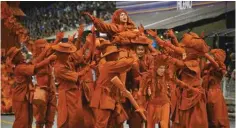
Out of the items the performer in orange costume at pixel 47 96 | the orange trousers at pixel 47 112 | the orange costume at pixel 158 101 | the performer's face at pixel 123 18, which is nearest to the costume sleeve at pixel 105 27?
the performer's face at pixel 123 18

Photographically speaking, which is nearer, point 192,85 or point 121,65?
point 121,65

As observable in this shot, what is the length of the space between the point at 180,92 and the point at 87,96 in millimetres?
1327

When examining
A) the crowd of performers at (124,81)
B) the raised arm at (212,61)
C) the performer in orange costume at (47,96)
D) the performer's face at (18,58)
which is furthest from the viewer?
the performer in orange costume at (47,96)

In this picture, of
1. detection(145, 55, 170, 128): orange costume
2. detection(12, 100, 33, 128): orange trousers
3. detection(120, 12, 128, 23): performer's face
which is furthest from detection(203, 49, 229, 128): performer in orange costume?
detection(12, 100, 33, 128): orange trousers

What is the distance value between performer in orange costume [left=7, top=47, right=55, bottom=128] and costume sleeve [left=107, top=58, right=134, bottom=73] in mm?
1572

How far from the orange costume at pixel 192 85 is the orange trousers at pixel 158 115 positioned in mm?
344

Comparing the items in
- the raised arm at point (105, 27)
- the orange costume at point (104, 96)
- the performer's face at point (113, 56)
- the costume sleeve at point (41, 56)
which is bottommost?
the orange costume at point (104, 96)

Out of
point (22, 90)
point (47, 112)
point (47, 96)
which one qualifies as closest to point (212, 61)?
point (47, 96)

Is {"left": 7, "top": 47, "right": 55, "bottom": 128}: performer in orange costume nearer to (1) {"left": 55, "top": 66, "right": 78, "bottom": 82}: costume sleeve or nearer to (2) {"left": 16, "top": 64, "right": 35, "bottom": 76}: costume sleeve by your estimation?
(2) {"left": 16, "top": 64, "right": 35, "bottom": 76}: costume sleeve

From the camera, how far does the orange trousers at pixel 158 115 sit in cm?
673

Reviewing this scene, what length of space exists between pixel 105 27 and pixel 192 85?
144 cm

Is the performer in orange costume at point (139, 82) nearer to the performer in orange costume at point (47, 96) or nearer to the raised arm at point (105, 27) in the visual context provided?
the raised arm at point (105, 27)

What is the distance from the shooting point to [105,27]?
680 centimetres

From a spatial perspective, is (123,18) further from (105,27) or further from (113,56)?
(113,56)
